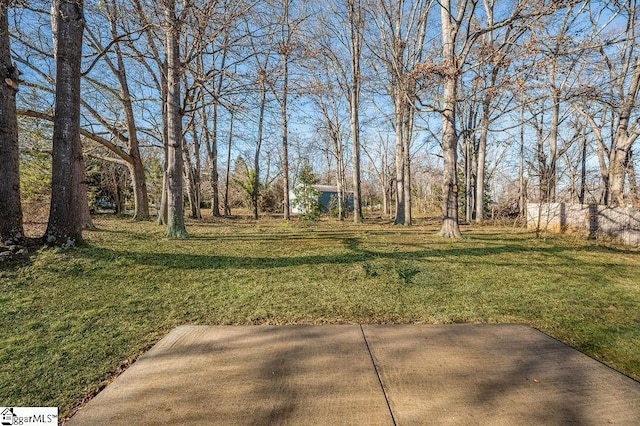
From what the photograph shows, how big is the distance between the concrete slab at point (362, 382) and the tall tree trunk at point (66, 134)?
3392mm

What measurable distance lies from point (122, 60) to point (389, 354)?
A: 1334 centimetres

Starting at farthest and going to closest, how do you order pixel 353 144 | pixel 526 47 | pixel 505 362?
pixel 353 144
pixel 526 47
pixel 505 362

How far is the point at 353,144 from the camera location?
1405 centimetres

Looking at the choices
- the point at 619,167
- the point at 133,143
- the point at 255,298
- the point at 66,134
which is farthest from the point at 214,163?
the point at 619,167

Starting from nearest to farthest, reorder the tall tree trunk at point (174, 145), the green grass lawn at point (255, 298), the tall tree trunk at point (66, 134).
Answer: the green grass lawn at point (255, 298) < the tall tree trunk at point (66, 134) < the tall tree trunk at point (174, 145)

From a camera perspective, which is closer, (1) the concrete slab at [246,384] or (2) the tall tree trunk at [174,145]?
(1) the concrete slab at [246,384]

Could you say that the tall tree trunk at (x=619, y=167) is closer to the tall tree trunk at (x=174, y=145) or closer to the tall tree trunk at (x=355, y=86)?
the tall tree trunk at (x=355, y=86)

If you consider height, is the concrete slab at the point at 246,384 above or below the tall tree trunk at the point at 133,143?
below

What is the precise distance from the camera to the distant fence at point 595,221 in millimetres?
8078

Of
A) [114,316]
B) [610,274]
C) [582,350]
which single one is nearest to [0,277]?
[114,316]

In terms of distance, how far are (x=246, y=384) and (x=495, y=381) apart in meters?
1.59

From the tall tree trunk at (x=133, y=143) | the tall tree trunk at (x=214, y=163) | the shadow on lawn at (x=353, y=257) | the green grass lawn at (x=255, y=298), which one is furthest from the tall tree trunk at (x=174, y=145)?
the tall tree trunk at (x=214, y=163)

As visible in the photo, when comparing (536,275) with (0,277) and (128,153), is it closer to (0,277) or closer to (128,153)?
(0,277)

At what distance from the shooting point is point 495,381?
1.88 metres
